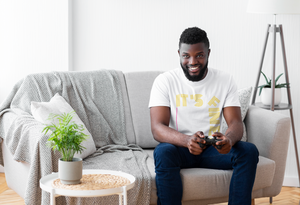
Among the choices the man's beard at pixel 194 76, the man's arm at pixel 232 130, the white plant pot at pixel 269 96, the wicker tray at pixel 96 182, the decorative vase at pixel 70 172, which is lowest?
the wicker tray at pixel 96 182

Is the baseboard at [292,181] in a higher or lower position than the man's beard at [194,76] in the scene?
lower

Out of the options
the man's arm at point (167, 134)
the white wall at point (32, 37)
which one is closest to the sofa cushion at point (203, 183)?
the man's arm at point (167, 134)

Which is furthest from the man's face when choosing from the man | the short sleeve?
the short sleeve

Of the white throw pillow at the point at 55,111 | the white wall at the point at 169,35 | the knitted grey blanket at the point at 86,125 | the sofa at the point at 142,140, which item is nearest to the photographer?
the knitted grey blanket at the point at 86,125

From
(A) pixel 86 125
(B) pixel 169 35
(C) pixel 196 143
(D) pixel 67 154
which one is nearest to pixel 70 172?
(D) pixel 67 154

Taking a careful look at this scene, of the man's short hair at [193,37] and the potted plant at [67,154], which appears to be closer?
the potted plant at [67,154]

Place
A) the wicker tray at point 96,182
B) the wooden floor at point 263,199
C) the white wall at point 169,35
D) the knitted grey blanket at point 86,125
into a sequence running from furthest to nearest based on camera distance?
the white wall at point 169,35 → the wooden floor at point 263,199 → the knitted grey blanket at point 86,125 → the wicker tray at point 96,182

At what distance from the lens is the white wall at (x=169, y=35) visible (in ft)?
9.42

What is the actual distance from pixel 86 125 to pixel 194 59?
0.78 meters

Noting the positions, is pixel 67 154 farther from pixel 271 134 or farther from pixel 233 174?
pixel 271 134

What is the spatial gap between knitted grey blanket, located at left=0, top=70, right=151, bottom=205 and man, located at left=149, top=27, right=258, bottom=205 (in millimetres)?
145

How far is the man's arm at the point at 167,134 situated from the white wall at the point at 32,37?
1.30 meters

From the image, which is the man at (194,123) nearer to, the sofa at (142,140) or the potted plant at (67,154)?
the sofa at (142,140)

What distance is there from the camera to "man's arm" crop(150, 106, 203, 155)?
1.67m
